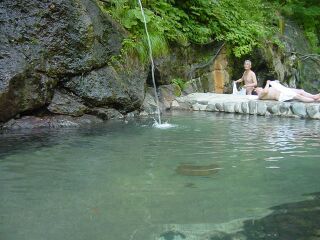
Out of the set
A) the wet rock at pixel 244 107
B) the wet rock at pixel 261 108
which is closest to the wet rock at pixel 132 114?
the wet rock at pixel 244 107

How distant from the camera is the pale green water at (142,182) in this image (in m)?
2.84

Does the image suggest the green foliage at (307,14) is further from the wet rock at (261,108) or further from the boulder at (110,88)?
the boulder at (110,88)

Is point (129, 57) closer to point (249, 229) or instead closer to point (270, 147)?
point (270, 147)

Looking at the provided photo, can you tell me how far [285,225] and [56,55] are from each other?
6.41m

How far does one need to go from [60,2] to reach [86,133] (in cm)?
291

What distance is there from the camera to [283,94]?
1002cm

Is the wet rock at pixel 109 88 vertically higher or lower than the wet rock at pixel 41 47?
lower

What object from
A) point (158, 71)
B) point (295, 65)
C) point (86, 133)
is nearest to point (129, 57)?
point (158, 71)

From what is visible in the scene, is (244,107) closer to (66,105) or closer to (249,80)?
(249,80)

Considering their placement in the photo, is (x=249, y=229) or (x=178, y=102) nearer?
(x=249, y=229)

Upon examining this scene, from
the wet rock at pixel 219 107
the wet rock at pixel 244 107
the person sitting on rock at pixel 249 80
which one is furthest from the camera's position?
the person sitting on rock at pixel 249 80

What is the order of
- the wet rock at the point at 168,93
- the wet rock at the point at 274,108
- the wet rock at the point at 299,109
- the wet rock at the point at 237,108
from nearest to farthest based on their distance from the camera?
the wet rock at the point at 299,109
the wet rock at the point at 274,108
the wet rock at the point at 237,108
the wet rock at the point at 168,93

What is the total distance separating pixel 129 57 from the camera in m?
9.76

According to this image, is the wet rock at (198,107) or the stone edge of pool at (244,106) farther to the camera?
the wet rock at (198,107)
